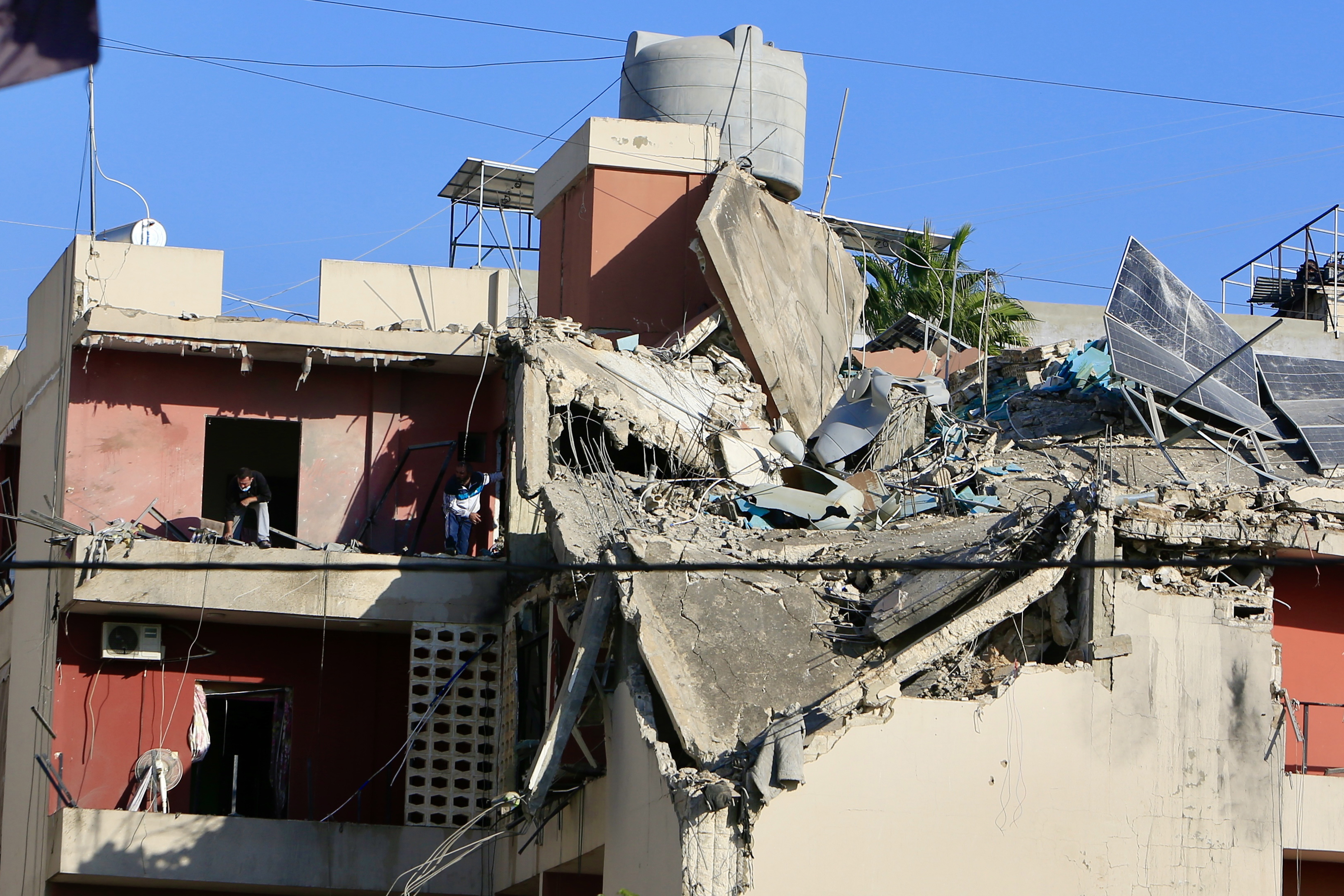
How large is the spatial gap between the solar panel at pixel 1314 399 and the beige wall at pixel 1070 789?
8799mm

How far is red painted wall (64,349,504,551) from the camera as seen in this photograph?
20.4 m

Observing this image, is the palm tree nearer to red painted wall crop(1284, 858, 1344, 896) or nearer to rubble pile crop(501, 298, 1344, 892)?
rubble pile crop(501, 298, 1344, 892)

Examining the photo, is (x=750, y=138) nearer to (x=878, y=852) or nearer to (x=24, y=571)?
(x=24, y=571)

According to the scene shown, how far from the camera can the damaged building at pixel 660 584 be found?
516 inches

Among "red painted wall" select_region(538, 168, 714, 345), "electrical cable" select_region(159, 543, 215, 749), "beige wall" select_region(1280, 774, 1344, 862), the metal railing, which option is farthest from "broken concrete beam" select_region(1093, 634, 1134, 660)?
"red painted wall" select_region(538, 168, 714, 345)

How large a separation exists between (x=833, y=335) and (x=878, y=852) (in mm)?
13246

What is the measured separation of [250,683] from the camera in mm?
19938

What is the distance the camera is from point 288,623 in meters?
19.5

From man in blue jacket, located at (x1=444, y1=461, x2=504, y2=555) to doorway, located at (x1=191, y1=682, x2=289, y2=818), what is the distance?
3.07 meters

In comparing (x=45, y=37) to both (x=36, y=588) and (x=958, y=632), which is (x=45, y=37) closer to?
(x=958, y=632)

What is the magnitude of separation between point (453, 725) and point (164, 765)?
3.62 metres

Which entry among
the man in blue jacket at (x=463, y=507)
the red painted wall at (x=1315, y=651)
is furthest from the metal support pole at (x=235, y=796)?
the red painted wall at (x=1315, y=651)

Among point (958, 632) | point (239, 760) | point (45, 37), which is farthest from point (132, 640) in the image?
point (45, 37)

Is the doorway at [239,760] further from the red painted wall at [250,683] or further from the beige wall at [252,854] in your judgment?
the beige wall at [252,854]
